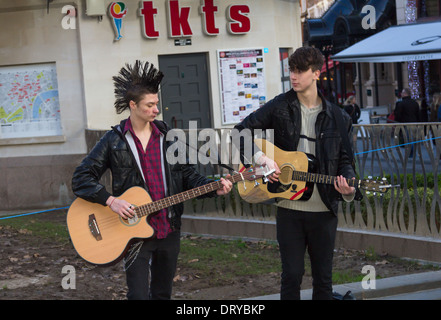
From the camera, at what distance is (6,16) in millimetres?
14047

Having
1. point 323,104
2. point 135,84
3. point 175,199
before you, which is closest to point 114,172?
point 175,199

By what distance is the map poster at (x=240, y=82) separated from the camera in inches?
572

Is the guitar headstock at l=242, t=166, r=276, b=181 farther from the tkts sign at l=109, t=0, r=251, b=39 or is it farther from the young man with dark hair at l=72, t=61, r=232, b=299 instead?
the tkts sign at l=109, t=0, r=251, b=39

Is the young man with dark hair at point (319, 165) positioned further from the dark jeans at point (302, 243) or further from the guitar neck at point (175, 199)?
the guitar neck at point (175, 199)

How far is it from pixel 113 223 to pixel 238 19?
961 cm

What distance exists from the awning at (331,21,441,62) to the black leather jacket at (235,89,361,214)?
979cm

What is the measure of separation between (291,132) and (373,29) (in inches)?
1109

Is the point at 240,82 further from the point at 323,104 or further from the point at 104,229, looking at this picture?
the point at 104,229

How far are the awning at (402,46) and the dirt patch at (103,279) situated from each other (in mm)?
7056

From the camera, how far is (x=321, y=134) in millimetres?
5500
